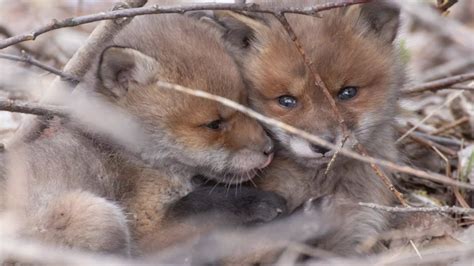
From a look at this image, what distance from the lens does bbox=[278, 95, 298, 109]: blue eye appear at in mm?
4270

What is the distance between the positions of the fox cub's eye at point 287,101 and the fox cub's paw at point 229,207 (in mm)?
551

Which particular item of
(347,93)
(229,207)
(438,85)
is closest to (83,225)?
(229,207)

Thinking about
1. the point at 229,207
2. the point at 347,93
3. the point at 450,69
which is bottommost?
the point at 450,69

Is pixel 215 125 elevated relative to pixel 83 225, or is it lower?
elevated

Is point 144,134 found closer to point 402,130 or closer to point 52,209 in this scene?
point 52,209

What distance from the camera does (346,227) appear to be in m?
4.48

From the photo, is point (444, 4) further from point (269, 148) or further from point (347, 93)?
point (269, 148)

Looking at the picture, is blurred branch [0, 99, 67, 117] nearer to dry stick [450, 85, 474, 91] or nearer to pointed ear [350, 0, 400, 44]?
pointed ear [350, 0, 400, 44]

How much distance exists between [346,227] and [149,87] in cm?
145

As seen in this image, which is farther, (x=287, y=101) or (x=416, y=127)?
(x=416, y=127)

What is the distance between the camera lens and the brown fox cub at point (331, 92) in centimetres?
422

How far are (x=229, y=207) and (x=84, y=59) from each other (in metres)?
1.30

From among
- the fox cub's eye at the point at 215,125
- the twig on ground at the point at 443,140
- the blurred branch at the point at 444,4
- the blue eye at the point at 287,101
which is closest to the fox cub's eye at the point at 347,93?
the blue eye at the point at 287,101

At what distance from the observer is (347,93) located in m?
4.32
